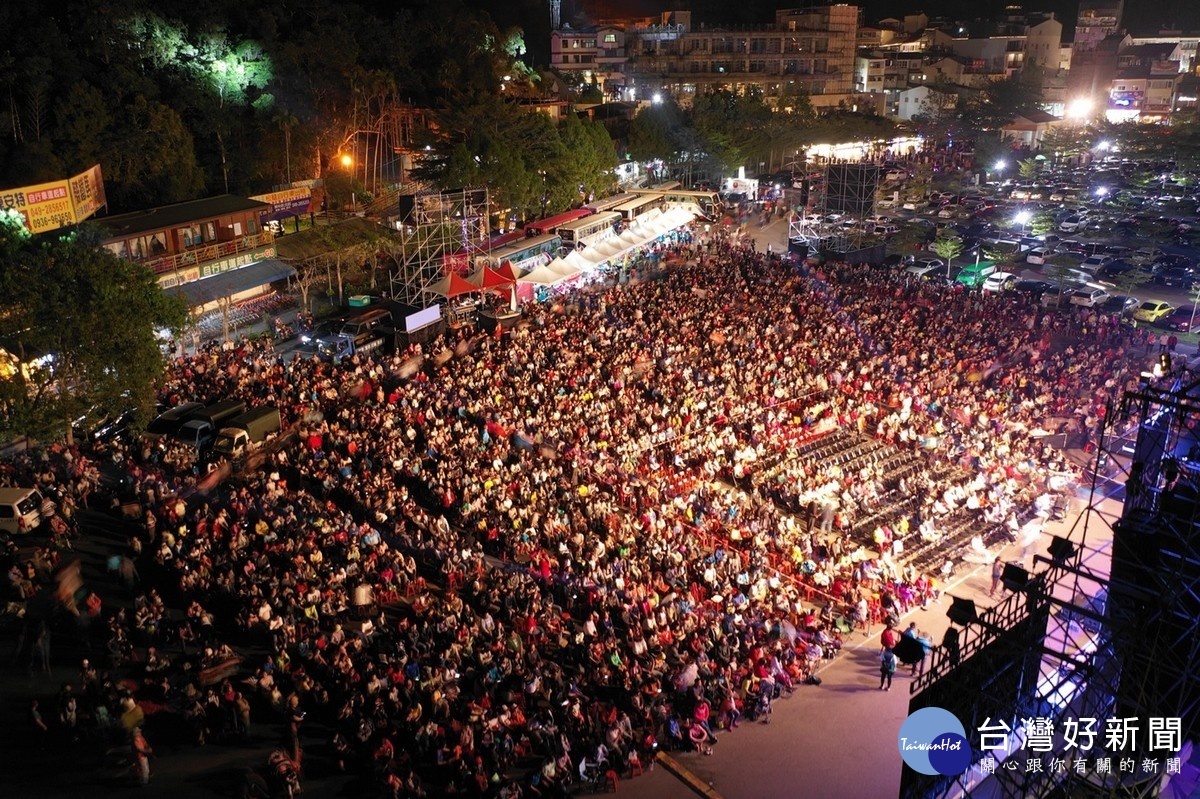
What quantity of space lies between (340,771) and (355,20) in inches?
1534

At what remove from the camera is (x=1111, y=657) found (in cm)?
973

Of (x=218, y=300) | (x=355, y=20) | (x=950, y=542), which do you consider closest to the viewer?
(x=950, y=542)

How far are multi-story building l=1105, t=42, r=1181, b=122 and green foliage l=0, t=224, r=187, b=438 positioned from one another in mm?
90552

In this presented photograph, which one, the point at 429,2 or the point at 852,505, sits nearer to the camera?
the point at 852,505

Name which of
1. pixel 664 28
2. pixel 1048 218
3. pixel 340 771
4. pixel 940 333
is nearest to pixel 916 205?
pixel 1048 218

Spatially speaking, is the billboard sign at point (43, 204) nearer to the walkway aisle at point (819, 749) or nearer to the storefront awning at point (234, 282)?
the storefront awning at point (234, 282)

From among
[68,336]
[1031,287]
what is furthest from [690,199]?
[68,336]

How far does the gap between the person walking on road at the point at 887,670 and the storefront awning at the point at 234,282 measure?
20391 millimetres

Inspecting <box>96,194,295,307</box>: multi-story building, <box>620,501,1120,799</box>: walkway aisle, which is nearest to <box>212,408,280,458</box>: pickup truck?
<box>96,194,295,307</box>: multi-story building

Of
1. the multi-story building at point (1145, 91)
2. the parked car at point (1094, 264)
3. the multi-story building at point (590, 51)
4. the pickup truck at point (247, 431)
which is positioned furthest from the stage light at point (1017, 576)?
the multi-story building at point (1145, 91)

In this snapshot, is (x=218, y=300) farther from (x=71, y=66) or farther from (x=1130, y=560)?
(x=1130, y=560)

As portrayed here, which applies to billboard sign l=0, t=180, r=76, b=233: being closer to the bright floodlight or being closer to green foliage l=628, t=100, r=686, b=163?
green foliage l=628, t=100, r=686, b=163

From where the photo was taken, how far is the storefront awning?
2659 centimetres

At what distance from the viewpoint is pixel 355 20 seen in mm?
42625
